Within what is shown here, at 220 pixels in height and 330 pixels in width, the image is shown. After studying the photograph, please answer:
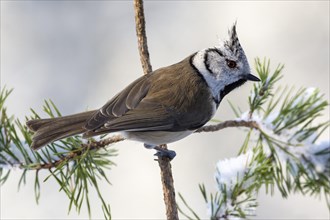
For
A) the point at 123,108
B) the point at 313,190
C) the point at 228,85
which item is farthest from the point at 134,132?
the point at 313,190

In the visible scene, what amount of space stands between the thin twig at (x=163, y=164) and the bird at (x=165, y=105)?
0.05 m

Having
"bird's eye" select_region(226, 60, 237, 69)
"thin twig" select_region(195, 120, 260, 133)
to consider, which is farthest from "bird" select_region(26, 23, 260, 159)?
"thin twig" select_region(195, 120, 260, 133)

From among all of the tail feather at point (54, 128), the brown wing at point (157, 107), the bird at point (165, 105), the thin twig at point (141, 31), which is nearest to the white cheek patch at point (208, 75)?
the bird at point (165, 105)

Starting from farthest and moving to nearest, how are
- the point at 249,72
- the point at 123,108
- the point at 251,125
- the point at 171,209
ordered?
1. the point at 249,72
2. the point at 123,108
3. the point at 251,125
4. the point at 171,209

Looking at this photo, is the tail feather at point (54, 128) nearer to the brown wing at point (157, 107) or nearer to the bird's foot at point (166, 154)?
the brown wing at point (157, 107)

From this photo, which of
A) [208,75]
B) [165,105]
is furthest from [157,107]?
[208,75]

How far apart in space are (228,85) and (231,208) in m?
0.53

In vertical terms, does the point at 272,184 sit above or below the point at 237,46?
below

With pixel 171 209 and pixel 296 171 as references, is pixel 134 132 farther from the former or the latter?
pixel 296 171

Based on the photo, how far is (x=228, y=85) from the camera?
138 centimetres

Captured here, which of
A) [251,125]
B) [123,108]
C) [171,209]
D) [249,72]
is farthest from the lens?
A: [249,72]

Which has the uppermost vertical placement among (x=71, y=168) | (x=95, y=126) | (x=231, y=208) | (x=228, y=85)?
(x=228, y=85)

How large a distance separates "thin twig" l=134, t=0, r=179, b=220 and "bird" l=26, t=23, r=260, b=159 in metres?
0.05

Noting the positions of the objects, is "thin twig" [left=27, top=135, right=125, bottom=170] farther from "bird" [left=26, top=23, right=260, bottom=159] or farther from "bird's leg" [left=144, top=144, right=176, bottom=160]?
"bird's leg" [left=144, top=144, right=176, bottom=160]
